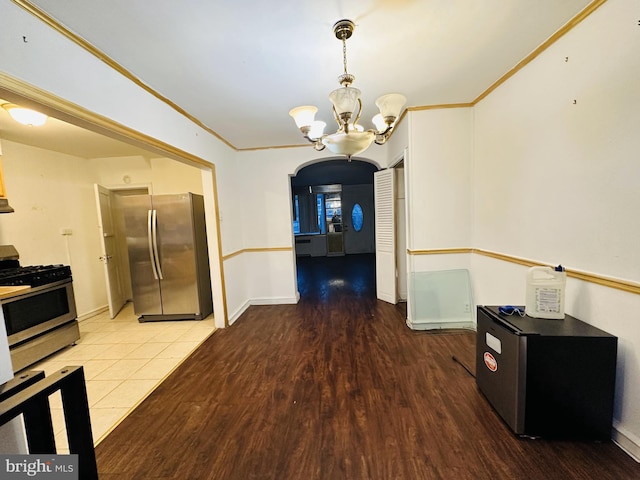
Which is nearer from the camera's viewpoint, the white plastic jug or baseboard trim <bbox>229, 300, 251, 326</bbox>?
the white plastic jug

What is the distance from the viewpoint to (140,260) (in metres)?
3.66

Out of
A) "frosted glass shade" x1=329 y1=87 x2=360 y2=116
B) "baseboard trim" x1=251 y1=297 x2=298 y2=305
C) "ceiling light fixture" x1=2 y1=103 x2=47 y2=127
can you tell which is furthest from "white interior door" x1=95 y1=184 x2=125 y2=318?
"frosted glass shade" x1=329 y1=87 x2=360 y2=116

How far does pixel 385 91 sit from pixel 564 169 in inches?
59.7

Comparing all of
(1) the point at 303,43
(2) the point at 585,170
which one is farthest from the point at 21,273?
(2) the point at 585,170

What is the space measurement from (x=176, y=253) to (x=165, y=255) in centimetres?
15

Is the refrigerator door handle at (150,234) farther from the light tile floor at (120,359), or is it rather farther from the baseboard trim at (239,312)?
the baseboard trim at (239,312)

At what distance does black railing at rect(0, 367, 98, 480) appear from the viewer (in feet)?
2.71

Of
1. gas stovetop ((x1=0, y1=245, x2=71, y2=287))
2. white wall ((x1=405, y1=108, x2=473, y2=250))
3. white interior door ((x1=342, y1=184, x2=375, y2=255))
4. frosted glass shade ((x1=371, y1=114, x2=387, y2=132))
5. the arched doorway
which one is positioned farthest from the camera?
white interior door ((x1=342, y1=184, x2=375, y2=255))

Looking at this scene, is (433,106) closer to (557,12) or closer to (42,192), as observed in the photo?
(557,12)

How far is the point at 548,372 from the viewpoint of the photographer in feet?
4.79

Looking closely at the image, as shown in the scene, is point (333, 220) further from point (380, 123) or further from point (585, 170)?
point (585, 170)

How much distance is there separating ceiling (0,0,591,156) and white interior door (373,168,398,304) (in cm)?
150

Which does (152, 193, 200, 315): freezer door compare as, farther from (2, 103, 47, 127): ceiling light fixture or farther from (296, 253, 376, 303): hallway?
(296, 253, 376, 303): hallway

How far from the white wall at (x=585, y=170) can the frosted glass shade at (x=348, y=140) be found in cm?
128
